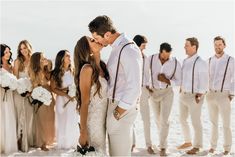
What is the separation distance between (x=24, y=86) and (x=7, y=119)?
65 centimetres

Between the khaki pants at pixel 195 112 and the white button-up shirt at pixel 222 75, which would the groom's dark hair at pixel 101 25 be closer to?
the khaki pants at pixel 195 112

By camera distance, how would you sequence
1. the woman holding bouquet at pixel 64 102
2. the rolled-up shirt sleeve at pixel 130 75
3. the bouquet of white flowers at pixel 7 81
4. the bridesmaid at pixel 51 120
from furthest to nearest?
1. the bridesmaid at pixel 51 120
2. the woman holding bouquet at pixel 64 102
3. the bouquet of white flowers at pixel 7 81
4. the rolled-up shirt sleeve at pixel 130 75

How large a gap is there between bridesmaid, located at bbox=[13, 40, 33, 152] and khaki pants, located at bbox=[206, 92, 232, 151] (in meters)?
3.37

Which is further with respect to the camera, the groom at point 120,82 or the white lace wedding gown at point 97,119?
the white lace wedding gown at point 97,119

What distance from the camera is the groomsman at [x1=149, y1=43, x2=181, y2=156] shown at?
324 inches

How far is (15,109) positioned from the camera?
820 cm

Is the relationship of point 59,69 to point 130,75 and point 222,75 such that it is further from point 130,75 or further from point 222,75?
point 130,75

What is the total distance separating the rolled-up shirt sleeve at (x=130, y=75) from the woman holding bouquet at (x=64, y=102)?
396cm

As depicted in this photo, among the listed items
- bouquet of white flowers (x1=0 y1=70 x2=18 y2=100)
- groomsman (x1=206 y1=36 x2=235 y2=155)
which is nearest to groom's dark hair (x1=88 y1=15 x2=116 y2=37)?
bouquet of white flowers (x1=0 y1=70 x2=18 y2=100)

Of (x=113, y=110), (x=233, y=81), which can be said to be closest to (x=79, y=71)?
(x=113, y=110)

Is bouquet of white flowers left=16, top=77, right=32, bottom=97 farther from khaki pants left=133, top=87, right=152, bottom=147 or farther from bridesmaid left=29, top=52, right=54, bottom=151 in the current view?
khaki pants left=133, top=87, right=152, bottom=147

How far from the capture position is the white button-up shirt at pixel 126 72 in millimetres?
4551

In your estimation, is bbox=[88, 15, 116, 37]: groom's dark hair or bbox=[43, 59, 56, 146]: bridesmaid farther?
bbox=[43, 59, 56, 146]: bridesmaid

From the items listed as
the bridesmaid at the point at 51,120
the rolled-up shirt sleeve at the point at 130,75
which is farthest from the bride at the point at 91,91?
the bridesmaid at the point at 51,120
